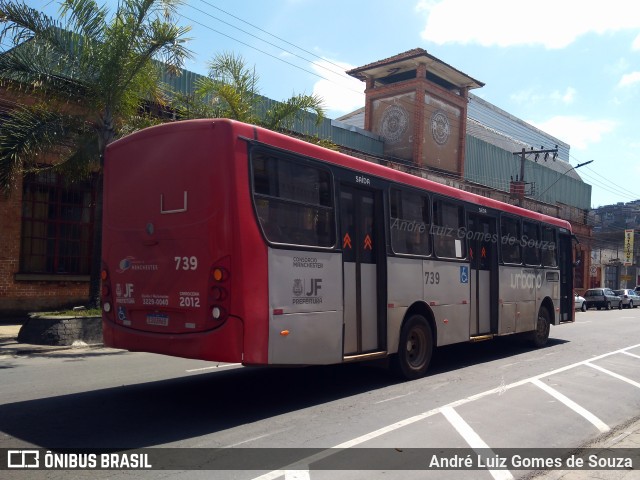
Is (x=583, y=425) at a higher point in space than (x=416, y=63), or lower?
lower

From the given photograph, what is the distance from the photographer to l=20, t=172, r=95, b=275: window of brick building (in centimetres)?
1764

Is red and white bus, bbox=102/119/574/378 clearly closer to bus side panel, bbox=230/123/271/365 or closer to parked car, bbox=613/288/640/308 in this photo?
bus side panel, bbox=230/123/271/365

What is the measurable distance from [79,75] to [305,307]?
9950mm

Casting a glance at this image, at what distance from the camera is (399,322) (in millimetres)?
8820

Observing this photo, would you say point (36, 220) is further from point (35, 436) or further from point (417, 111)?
point (417, 111)

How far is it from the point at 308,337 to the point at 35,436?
307cm

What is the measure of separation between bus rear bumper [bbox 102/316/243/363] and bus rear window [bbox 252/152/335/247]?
3.84 feet

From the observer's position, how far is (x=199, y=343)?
252 inches

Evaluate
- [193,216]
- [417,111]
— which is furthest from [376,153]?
[193,216]

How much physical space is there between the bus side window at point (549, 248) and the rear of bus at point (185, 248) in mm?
9748

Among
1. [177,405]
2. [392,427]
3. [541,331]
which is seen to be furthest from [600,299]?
[177,405]

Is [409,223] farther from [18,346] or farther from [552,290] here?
[18,346]

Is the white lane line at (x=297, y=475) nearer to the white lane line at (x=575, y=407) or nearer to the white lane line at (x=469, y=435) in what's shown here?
the white lane line at (x=469, y=435)

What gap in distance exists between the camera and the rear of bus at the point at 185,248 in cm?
631
